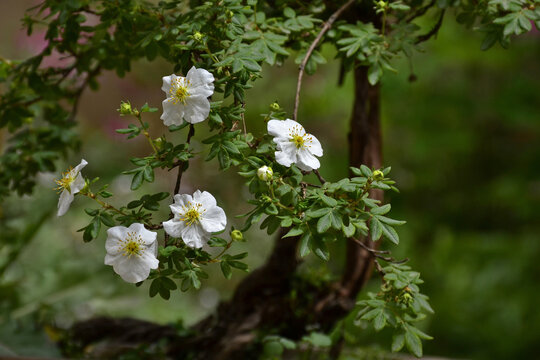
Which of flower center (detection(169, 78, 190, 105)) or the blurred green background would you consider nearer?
flower center (detection(169, 78, 190, 105))

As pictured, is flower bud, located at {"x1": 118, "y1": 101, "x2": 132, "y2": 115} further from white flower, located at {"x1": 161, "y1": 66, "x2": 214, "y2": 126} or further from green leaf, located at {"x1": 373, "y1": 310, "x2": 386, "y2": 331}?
green leaf, located at {"x1": 373, "y1": 310, "x2": 386, "y2": 331}

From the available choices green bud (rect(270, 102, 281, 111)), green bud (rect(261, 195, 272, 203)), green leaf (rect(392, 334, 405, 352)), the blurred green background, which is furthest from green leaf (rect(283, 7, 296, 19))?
the blurred green background

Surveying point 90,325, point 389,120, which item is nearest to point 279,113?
point 90,325

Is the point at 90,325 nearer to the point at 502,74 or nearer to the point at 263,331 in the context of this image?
the point at 263,331

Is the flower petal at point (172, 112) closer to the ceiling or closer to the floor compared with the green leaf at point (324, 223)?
closer to the ceiling

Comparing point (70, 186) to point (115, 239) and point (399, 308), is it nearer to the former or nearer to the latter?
point (115, 239)

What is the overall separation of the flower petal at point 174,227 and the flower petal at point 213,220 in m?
0.02

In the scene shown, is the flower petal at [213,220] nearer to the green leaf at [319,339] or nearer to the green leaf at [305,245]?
the green leaf at [305,245]

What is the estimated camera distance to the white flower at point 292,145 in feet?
1.80

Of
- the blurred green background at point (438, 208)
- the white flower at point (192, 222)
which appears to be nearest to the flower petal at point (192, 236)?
the white flower at point (192, 222)

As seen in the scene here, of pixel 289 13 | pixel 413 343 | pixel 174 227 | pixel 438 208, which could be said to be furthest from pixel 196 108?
pixel 438 208

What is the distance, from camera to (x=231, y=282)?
2.25m

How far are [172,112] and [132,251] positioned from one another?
0.14 m

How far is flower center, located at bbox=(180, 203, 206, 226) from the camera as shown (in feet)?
1.75
